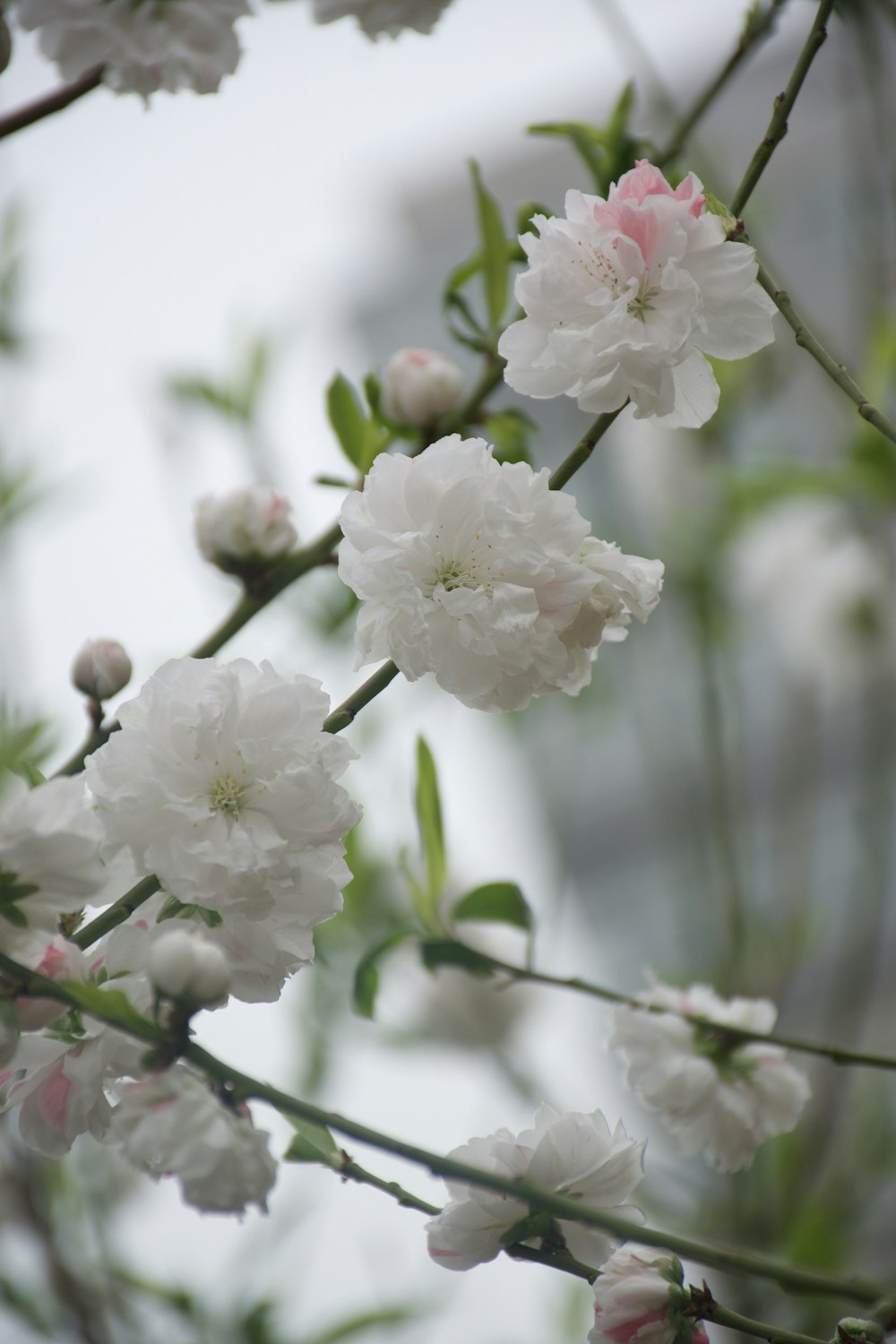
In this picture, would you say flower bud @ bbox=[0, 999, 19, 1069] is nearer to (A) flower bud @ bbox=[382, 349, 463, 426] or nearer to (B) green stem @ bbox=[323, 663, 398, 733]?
(B) green stem @ bbox=[323, 663, 398, 733]

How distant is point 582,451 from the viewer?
1.11 feet

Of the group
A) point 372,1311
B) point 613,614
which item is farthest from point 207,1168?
point 372,1311

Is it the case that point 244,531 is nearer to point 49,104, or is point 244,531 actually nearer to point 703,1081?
point 49,104

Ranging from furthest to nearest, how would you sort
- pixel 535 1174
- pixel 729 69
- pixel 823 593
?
pixel 823 593 → pixel 729 69 → pixel 535 1174

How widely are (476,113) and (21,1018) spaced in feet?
8.46

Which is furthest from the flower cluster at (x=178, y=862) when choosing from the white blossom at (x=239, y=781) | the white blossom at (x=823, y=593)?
the white blossom at (x=823, y=593)

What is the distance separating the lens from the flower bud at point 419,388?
0.51m

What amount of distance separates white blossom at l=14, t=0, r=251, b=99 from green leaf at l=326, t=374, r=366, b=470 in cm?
14

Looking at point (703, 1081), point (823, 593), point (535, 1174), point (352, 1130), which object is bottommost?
point (823, 593)

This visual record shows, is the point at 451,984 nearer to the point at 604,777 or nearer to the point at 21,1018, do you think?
the point at 21,1018

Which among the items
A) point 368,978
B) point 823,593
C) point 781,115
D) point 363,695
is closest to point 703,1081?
point 368,978

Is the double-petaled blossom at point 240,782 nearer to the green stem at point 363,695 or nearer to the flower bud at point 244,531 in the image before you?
the green stem at point 363,695

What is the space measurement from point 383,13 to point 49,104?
138 mm

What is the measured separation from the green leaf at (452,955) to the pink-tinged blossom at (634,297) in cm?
23
